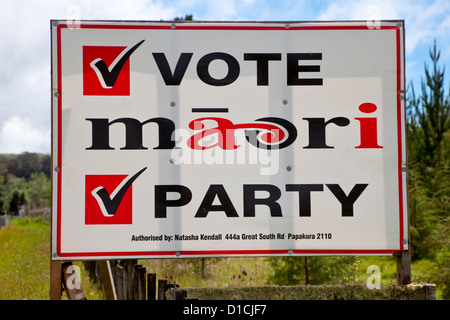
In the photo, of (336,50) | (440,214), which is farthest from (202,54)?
(440,214)

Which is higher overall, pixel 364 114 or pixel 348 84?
pixel 348 84

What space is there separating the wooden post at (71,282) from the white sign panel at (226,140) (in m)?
0.11

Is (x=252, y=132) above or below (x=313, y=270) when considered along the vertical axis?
above

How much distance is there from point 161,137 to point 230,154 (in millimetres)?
533

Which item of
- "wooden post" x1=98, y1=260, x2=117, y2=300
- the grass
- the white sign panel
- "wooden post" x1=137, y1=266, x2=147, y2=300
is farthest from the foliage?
the white sign panel

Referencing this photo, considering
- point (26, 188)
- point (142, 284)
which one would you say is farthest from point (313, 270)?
point (26, 188)

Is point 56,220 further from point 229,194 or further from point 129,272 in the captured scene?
point 129,272

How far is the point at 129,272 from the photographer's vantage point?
457cm

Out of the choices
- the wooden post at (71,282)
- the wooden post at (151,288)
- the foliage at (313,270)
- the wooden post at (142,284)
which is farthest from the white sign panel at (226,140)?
the foliage at (313,270)

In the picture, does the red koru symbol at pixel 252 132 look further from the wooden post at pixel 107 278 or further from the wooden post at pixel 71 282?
the wooden post at pixel 107 278

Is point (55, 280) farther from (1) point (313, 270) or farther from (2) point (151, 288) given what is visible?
(1) point (313, 270)

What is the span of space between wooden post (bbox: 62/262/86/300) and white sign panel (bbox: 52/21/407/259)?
11 centimetres

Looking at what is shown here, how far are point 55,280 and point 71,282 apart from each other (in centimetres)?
11

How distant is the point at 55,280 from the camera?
2951 mm
